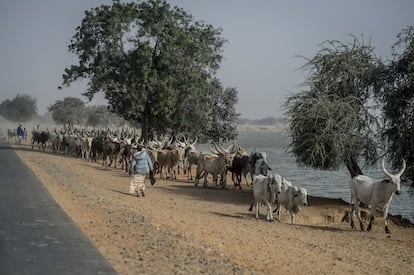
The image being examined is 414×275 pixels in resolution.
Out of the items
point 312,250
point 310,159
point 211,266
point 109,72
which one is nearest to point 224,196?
point 310,159

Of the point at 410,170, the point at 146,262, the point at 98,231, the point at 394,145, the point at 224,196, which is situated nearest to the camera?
the point at 146,262

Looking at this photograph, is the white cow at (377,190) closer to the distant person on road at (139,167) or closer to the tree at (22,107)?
the distant person on road at (139,167)

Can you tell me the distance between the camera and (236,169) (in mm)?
25828

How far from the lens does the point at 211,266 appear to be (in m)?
8.85

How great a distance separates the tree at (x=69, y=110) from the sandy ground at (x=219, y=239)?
8172 centimetres

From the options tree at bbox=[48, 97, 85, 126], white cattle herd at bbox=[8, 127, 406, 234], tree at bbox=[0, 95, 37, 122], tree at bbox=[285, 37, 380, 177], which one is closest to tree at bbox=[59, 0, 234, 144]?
white cattle herd at bbox=[8, 127, 406, 234]

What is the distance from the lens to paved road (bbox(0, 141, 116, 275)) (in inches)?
299

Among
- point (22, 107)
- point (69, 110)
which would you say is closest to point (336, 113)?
point (69, 110)

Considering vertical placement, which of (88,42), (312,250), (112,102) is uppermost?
(88,42)

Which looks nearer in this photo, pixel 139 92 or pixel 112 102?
pixel 139 92

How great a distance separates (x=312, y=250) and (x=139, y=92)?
25.0 meters

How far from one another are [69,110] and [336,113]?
3304 inches

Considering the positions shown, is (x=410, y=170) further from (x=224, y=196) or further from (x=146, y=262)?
(x=146, y=262)

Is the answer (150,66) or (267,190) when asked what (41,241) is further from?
(150,66)
